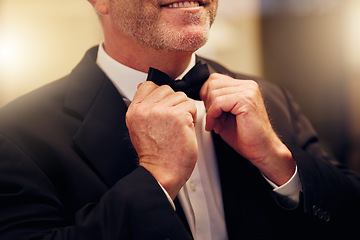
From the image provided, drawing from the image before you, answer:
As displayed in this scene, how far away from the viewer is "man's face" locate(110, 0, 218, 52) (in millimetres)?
1093

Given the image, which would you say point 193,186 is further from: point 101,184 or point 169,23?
point 169,23

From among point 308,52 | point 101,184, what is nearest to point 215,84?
point 101,184

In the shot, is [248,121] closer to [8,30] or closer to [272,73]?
[8,30]

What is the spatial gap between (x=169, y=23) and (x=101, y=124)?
36 cm

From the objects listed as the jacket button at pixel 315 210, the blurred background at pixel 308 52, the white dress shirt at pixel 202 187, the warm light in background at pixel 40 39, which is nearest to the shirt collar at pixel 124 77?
the white dress shirt at pixel 202 187

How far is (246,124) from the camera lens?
1.07 meters

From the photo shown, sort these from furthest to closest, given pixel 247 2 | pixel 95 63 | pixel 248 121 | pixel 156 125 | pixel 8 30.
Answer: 1. pixel 247 2
2. pixel 8 30
3. pixel 95 63
4. pixel 248 121
5. pixel 156 125

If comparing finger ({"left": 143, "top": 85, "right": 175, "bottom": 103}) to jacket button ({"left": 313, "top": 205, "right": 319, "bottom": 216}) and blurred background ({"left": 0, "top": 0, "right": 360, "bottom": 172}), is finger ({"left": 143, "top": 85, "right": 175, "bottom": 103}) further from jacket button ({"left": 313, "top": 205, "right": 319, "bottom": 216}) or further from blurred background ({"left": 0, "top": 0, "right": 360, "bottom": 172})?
blurred background ({"left": 0, "top": 0, "right": 360, "bottom": 172})

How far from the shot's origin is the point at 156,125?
3.10 feet

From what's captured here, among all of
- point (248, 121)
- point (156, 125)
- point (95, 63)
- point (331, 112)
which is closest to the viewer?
point (156, 125)

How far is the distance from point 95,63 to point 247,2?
3499 millimetres

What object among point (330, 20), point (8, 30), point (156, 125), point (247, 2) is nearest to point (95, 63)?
point (156, 125)

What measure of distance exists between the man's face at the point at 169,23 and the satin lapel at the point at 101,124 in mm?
197

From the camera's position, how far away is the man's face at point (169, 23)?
3.59 feet
